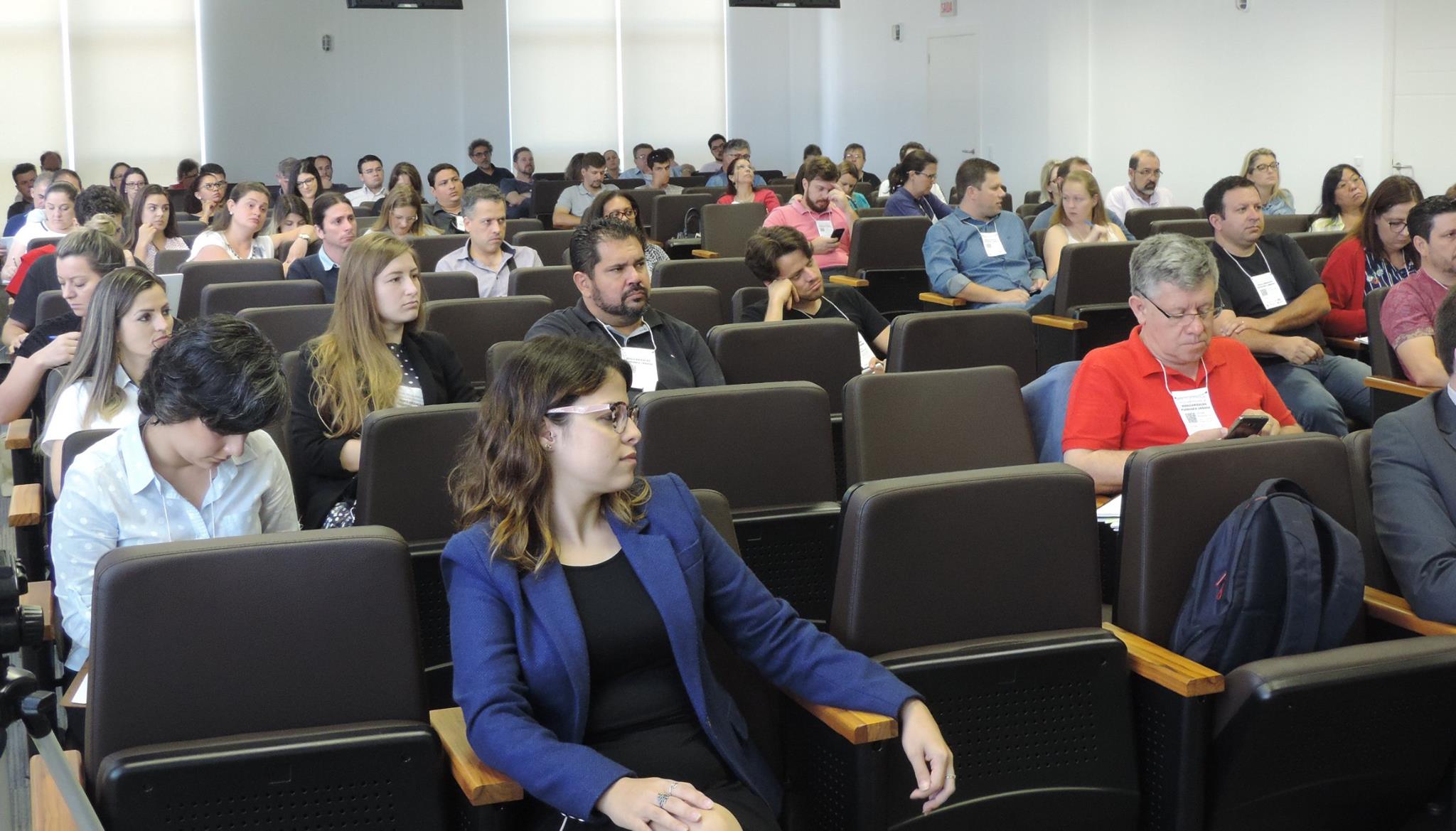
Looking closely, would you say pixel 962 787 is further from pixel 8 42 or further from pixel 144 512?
pixel 8 42

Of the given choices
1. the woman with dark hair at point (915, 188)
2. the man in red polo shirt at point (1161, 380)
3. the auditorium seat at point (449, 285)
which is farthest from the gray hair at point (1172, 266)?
the woman with dark hair at point (915, 188)

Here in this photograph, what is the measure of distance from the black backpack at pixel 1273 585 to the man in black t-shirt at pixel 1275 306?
2.51m

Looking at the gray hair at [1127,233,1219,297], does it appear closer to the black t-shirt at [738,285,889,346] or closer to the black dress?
the black t-shirt at [738,285,889,346]

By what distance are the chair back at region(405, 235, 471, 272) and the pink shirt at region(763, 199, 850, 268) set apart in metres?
2.08

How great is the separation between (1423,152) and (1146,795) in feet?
28.1

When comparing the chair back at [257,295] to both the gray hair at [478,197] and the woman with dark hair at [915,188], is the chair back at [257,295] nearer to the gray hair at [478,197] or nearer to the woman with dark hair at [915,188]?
the gray hair at [478,197]

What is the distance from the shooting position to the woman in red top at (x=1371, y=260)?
5.17 metres

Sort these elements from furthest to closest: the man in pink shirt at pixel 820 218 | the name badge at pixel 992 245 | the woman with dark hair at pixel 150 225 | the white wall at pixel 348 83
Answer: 1. the white wall at pixel 348 83
2. the man in pink shirt at pixel 820 218
3. the woman with dark hair at pixel 150 225
4. the name badge at pixel 992 245

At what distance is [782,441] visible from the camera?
292 centimetres

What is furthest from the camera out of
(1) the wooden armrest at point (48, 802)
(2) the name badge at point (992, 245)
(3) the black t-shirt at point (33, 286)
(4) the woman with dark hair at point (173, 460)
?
(2) the name badge at point (992, 245)

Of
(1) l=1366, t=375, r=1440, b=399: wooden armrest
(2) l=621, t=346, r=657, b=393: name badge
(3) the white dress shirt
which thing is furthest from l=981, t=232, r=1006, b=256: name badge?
(3) the white dress shirt

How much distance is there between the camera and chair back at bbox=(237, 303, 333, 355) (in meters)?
4.18

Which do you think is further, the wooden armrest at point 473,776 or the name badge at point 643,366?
the name badge at point 643,366

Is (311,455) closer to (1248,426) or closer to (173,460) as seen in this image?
(173,460)
